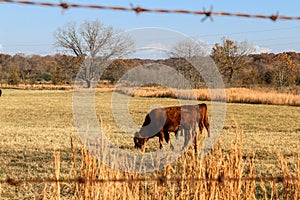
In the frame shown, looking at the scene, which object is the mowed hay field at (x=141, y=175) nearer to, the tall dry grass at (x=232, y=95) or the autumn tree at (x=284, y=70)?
the tall dry grass at (x=232, y=95)

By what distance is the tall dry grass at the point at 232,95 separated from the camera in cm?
3116

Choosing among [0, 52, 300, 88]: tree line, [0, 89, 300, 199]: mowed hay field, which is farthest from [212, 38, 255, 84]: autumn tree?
[0, 89, 300, 199]: mowed hay field

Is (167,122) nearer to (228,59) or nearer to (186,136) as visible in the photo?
(186,136)

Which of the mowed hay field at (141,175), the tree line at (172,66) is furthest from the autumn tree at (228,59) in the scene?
the mowed hay field at (141,175)

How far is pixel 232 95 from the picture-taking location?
34625 mm

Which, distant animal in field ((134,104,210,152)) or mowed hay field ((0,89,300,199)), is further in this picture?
distant animal in field ((134,104,210,152))

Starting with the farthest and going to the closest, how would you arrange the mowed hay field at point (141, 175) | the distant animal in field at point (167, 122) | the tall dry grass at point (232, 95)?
the tall dry grass at point (232, 95) → the distant animal in field at point (167, 122) → the mowed hay field at point (141, 175)

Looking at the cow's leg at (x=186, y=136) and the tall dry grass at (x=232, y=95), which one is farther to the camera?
the tall dry grass at (x=232, y=95)

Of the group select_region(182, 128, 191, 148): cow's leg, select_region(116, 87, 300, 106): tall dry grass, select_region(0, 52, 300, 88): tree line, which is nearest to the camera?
select_region(182, 128, 191, 148): cow's leg

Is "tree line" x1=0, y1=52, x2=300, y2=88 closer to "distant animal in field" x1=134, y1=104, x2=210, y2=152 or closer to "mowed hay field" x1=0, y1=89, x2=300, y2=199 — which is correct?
"mowed hay field" x1=0, y1=89, x2=300, y2=199

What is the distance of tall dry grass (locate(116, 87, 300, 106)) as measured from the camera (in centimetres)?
3116

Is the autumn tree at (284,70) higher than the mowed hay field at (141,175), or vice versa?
the autumn tree at (284,70)

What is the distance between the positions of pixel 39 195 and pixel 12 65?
62115 mm

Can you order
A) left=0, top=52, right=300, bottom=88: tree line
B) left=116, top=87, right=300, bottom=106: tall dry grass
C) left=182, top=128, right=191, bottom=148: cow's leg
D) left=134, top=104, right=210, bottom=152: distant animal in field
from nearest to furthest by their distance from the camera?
left=182, top=128, right=191, bottom=148: cow's leg, left=134, top=104, right=210, bottom=152: distant animal in field, left=116, top=87, right=300, bottom=106: tall dry grass, left=0, top=52, right=300, bottom=88: tree line
